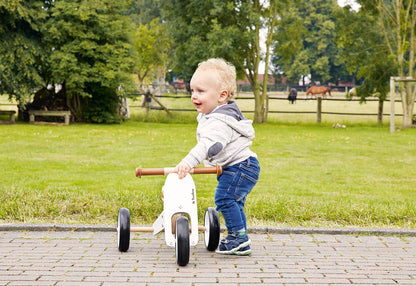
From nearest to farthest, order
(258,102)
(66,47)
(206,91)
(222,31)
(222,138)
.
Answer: (222,138) → (206,91) → (66,47) → (222,31) → (258,102)

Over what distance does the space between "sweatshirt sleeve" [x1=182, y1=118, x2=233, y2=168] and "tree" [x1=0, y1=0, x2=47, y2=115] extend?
61.6 ft

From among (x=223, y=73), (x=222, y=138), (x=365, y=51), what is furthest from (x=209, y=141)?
(x=365, y=51)

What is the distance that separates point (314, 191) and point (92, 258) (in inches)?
184

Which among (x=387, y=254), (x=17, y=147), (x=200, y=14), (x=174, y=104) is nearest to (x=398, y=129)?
(x=200, y=14)

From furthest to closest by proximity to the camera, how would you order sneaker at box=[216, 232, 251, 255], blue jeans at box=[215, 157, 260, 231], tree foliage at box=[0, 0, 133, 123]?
tree foliage at box=[0, 0, 133, 123]
sneaker at box=[216, 232, 251, 255]
blue jeans at box=[215, 157, 260, 231]

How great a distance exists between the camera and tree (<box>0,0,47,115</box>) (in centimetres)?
2177

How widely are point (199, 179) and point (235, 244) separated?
17.3ft

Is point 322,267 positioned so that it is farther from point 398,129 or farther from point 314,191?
point 398,129

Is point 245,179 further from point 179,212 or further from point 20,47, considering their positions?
point 20,47

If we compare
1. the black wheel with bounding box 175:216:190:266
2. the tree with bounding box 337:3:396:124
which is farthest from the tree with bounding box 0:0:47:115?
the black wheel with bounding box 175:216:190:266

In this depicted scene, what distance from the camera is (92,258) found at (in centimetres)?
443

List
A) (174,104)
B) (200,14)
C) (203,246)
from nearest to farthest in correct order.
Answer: (203,246)
(200,14)
(174,104)

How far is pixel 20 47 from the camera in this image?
875 inches

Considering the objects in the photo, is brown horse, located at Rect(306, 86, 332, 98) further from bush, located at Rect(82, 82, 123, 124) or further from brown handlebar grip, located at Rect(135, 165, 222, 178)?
brown handlebar grip, located at Rect(135, 165, 222, 178)
